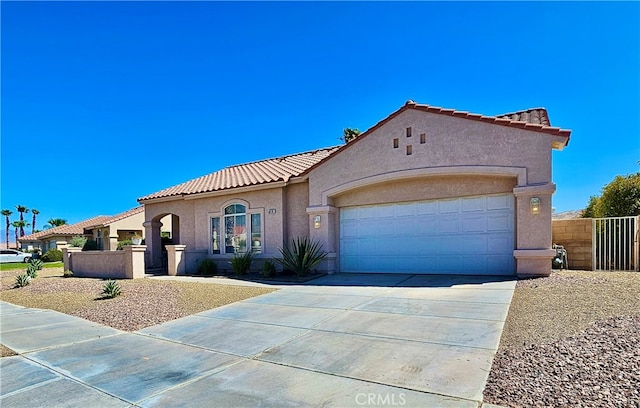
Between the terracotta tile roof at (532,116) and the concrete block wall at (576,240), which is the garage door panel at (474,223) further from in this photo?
the terracotta tile roof at (532,116)

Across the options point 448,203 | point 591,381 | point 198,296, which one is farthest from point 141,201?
point 591,381

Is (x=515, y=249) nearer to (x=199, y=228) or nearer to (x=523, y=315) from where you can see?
(x=523, y=315)

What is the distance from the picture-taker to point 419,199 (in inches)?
502

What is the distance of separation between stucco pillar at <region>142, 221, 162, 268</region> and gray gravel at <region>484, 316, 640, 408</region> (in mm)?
19145

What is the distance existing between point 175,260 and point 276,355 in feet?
39.8

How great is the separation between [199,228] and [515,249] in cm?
1368

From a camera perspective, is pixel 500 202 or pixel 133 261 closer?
pixel 500 202

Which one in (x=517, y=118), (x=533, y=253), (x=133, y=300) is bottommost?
(x=133, y=300)

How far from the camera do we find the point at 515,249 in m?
10.8

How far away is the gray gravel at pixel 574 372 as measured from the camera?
11.6ft

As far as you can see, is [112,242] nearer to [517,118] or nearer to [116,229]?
[116,229]

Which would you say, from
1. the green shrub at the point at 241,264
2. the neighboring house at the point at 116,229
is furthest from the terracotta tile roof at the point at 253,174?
the neighboring house at the point at 116,229

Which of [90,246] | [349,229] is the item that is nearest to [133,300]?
[349,229]

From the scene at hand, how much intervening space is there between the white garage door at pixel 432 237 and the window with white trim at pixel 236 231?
161 inches
